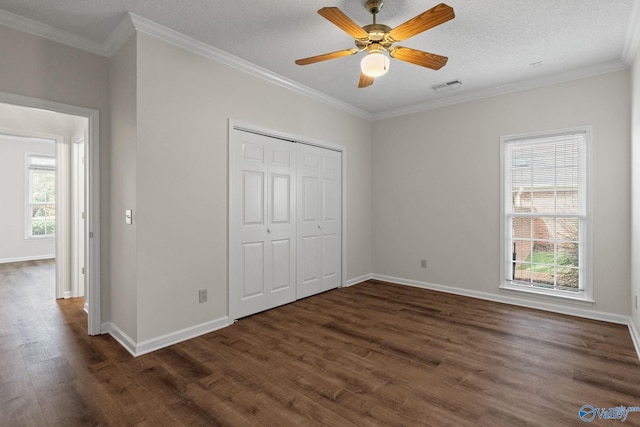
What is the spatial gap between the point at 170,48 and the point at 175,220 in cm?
157

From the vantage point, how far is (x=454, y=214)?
4.57 metres

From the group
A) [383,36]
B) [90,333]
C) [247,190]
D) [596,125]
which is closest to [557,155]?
[596,125]

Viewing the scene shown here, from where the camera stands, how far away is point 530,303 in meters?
3.94

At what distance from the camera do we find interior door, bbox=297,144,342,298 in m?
4.29

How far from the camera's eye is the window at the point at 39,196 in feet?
23.7

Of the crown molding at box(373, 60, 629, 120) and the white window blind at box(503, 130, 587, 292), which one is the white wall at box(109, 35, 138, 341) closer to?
the crown molding at box(373, 60, 629, 120)

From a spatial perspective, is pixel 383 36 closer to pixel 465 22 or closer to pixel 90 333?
pixel 465 22

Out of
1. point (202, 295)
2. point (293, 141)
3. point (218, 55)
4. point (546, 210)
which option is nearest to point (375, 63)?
point (218, 55)

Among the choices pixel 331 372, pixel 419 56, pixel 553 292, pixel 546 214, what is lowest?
pixel 331 372

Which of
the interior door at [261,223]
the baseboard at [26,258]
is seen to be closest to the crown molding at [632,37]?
the interior door at [261,223]

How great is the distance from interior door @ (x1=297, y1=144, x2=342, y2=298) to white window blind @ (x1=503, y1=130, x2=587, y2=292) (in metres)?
2.27

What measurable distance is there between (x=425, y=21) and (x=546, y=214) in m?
3.01

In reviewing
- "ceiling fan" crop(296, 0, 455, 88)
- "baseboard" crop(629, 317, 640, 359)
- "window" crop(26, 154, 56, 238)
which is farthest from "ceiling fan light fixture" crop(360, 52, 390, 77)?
"window" crop(26, 154, 56, 238)

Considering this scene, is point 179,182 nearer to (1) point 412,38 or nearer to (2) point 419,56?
(2) point 419,56
